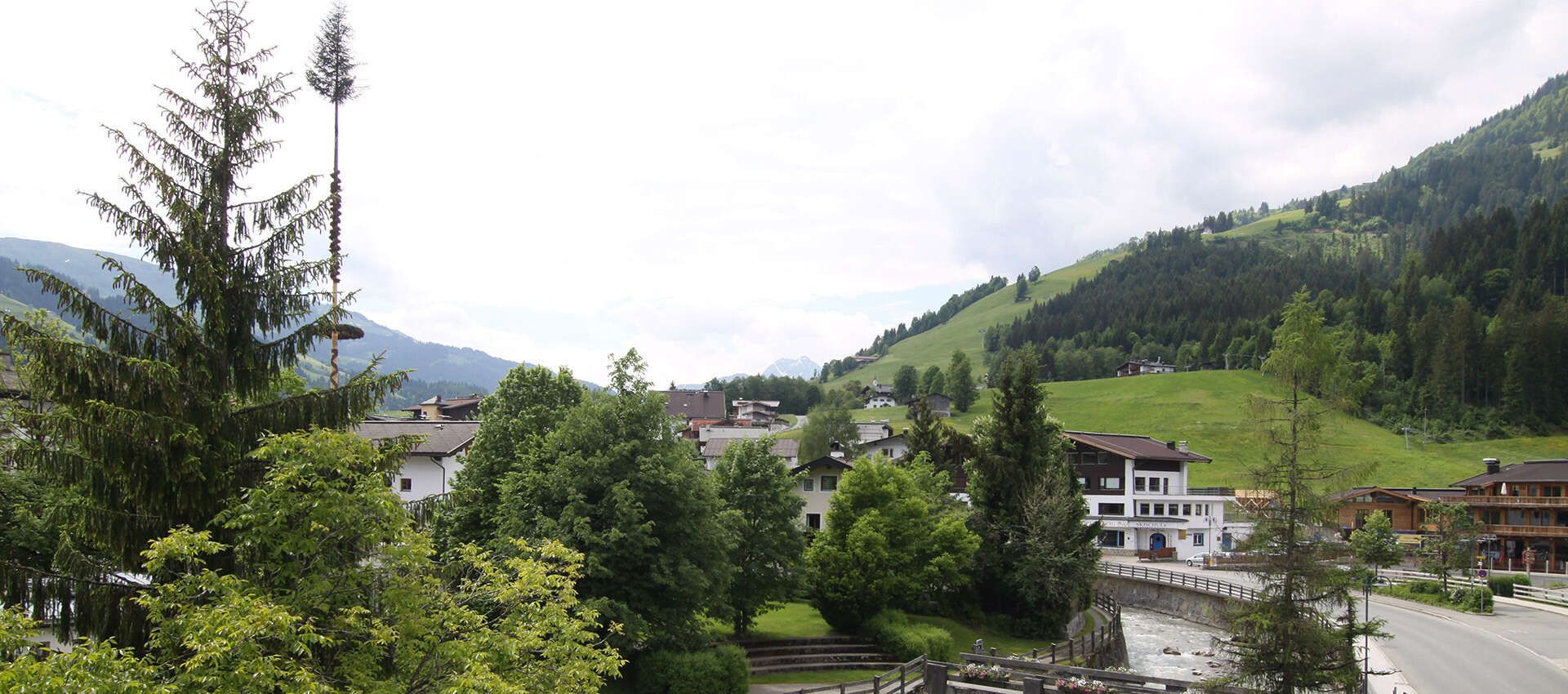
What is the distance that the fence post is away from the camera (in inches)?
1134

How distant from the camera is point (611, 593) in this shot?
96.9 feet

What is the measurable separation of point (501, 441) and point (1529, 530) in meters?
81.7

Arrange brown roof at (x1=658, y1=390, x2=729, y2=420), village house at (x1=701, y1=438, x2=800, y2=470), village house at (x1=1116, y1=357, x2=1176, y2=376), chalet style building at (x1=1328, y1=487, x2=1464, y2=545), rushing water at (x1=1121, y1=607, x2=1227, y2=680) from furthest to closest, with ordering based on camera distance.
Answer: village house at (x1=1116, y1=357, x2=1176, y2=376) < brown roof at (x1=658, y1=390, x2=729, y2=420) < village house at (x1=701, y1=438, x2=800, y2=470) < chalet style building at (x1=1328, y1=487, x2=1464, y2=545) < rushing water at (x1=1121, y1=607, x2=1227, y2=680)

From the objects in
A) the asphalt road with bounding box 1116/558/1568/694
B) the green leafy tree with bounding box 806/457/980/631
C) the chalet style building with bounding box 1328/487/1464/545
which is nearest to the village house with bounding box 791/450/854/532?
the green leafy tree with bounding box 806/457/980/631

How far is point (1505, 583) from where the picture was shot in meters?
61.2

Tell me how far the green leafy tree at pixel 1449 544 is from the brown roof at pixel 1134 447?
825 inches

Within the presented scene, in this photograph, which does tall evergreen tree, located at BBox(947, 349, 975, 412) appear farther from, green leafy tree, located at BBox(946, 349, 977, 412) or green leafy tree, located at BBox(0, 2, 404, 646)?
green leafy tree, located at BBox(0, 2, 404, 646)

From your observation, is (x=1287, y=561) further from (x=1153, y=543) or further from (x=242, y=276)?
(x=1153, y=543)

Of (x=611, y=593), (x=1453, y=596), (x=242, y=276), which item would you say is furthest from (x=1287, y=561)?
(x=1453, y=596)

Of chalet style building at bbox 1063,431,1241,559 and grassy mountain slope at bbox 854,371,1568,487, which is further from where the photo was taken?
grassy mountain slope at bbox 854,371,1568,487

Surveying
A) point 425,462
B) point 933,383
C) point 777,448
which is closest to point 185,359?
point 425,462

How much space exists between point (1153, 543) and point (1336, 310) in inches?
4839

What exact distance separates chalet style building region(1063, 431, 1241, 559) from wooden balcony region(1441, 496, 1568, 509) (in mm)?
18937

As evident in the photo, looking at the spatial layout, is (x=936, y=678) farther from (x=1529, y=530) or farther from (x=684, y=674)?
(x=1529, y=530)
